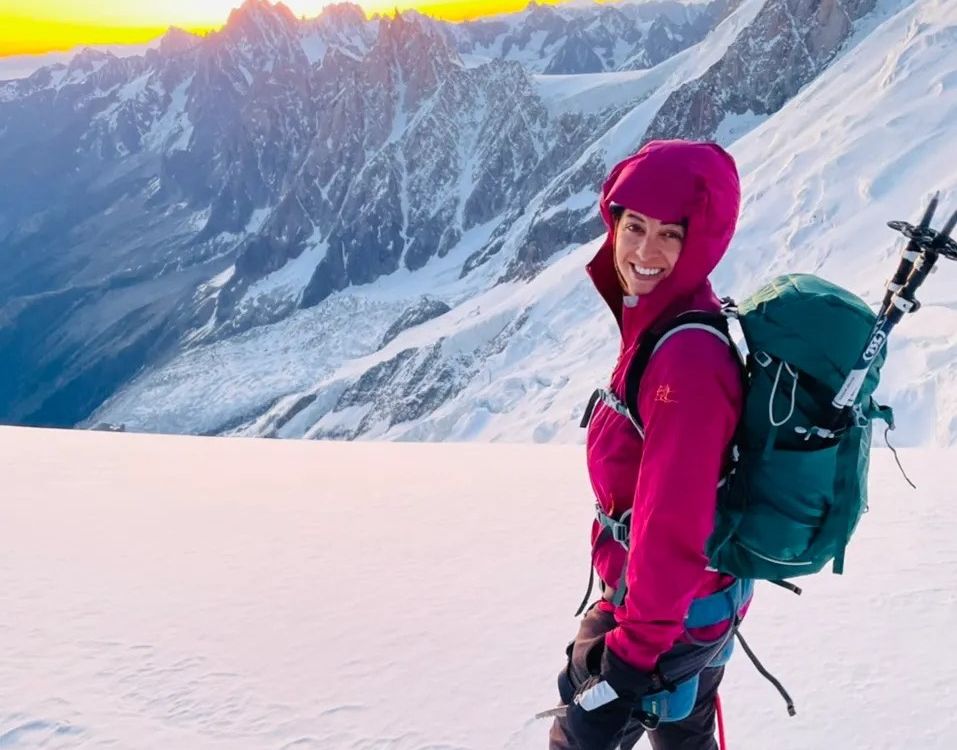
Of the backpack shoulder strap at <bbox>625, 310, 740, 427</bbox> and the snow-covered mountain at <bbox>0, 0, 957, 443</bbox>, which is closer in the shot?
the backpack shoulder strap at <bbox>625, 310, 740, 427</bbox>

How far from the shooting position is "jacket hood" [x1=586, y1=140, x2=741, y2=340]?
7.10 ft

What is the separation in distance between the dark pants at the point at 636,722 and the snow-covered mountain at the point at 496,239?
15.9 meters

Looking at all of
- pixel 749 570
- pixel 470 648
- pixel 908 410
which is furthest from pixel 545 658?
pixel 908 410

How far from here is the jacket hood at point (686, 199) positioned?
7.10ft

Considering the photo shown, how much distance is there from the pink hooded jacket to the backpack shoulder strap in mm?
26

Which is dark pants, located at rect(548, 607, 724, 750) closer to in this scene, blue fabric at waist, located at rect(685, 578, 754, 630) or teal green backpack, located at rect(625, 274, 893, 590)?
blue fabric at waist, located at rect(685, 578, 754, 630)

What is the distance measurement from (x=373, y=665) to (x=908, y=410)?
1633cm

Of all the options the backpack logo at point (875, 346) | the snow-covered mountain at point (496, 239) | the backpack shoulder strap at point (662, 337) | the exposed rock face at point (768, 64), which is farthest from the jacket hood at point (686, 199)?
the exposed rock face at point (768, 64)

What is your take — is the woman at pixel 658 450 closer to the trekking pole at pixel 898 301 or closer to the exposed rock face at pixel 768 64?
the trekking pole at pixel 898 301

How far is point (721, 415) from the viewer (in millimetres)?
2029

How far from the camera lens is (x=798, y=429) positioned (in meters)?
2.07

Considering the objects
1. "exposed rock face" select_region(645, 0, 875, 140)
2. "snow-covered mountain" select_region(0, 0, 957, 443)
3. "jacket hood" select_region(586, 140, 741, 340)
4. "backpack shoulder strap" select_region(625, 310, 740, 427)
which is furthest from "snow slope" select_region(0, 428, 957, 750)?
"exposed rock face" select_region(645, 0, 875, 140)

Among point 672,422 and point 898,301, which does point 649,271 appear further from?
point 898,301

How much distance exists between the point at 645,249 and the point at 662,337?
0.94 ft
